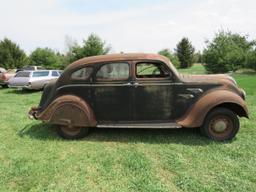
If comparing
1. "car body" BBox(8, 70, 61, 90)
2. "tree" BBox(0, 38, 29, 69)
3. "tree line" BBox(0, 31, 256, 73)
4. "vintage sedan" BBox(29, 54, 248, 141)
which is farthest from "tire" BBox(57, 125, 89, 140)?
"tree" BBox(0, 38, 29, 69)

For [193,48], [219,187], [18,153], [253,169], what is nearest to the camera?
[219,187]

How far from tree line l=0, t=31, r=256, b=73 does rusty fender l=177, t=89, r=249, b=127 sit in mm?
25530

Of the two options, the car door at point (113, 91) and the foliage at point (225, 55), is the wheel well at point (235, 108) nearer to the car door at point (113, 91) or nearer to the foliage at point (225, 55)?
the car door at point (113, 91)

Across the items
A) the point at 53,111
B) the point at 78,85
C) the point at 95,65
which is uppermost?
the point at 95,65

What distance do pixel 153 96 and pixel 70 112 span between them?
5.85 ft

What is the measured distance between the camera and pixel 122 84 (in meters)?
5.80

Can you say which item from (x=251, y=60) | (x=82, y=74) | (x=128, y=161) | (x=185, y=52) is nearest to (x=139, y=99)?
(x=82, y=74)

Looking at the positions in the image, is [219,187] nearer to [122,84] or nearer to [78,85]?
[122,84]

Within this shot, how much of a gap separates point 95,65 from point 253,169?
11.6 feet

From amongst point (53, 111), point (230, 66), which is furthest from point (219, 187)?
point (230, 66)

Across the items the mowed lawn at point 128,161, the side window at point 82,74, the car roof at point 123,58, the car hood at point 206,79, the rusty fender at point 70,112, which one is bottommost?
the mowed lawn at point 128,161

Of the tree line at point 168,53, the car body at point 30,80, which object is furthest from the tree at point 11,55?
the car body at point 30,80

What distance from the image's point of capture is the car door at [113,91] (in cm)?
581

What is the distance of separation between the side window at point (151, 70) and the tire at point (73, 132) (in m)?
1.68
